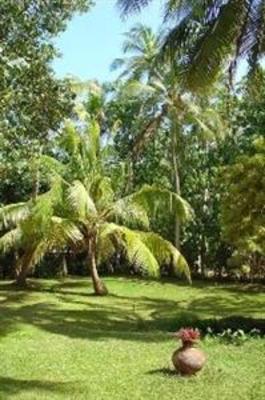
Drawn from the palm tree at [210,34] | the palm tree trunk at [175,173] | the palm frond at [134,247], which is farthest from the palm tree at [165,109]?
the palm tree at [210,34]

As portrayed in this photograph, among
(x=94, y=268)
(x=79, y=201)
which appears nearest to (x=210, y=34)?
(x=79, y=201)

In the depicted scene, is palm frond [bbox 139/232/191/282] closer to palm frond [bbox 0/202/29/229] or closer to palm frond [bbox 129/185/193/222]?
palm frond [bbox 129/185/193/222]

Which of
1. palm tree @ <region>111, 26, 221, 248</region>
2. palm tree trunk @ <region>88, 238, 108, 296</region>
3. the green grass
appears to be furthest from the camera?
palm tree @ <region>111, 26, 221, 248</region>

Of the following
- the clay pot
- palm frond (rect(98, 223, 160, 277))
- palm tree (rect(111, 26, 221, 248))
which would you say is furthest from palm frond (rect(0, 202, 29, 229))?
the clay pot

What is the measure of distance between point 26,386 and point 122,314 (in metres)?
8.86

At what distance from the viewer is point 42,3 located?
1134 cm

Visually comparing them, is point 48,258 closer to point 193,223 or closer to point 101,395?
point 193,223

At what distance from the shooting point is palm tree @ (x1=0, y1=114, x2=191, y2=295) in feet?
64.5

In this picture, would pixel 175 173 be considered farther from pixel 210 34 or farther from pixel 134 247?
pixel 210 34

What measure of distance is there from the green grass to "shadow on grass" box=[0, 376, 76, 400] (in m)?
0.01

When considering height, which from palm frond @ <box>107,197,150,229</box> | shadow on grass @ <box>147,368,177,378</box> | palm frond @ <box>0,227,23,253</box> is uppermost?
palm frond @ <box>107,197,150,229</box>

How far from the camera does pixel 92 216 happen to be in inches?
817

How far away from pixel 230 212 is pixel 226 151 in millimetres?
13630

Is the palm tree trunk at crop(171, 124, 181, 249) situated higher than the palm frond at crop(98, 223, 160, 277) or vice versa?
the palm tree trunk at crop(171, 124, 181, 249)
